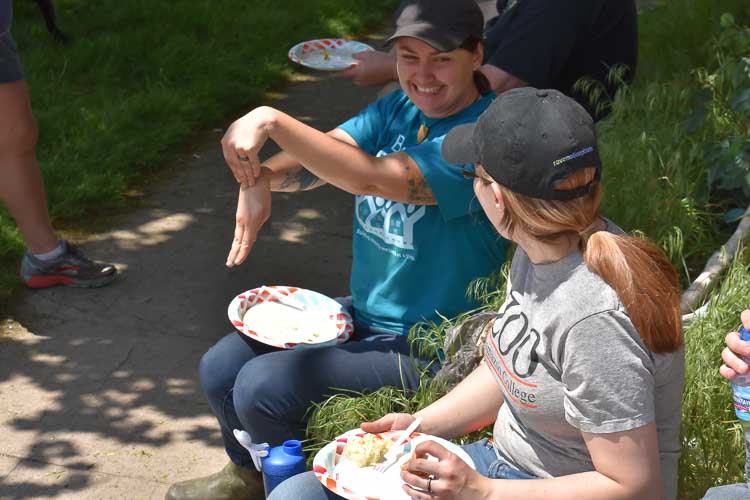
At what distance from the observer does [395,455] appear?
8.20ft

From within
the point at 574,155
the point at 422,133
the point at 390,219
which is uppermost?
the point at 574,155

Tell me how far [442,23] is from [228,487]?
5.30 ft

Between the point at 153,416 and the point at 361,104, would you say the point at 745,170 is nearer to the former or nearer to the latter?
the point at 153,416

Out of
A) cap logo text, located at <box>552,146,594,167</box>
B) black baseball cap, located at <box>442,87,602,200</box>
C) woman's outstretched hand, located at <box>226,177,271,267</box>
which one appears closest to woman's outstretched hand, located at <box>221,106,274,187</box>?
woman's outstretched hand, located at <box>226,177,271,267</box>

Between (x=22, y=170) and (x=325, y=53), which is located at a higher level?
(x=325, y=53)

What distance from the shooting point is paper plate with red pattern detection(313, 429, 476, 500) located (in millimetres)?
2402

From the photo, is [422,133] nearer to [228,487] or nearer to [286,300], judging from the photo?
[286,300]

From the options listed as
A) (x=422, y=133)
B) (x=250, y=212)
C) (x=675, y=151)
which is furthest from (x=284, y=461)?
(x=675, y=151)

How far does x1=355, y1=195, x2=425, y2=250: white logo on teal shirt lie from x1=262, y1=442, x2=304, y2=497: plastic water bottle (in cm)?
65

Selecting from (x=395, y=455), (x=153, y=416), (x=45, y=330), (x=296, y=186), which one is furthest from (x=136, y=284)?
(x=395, y=455)

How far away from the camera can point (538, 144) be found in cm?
215

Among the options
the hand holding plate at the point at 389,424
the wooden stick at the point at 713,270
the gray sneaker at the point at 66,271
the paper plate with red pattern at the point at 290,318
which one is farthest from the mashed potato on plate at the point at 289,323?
the gray sneaker at the point at 66,271

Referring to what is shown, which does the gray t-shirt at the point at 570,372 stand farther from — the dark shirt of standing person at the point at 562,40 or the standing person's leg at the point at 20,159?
the standing person's leg at the point at 20,159

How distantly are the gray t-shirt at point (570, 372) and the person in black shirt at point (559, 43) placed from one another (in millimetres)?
1448
